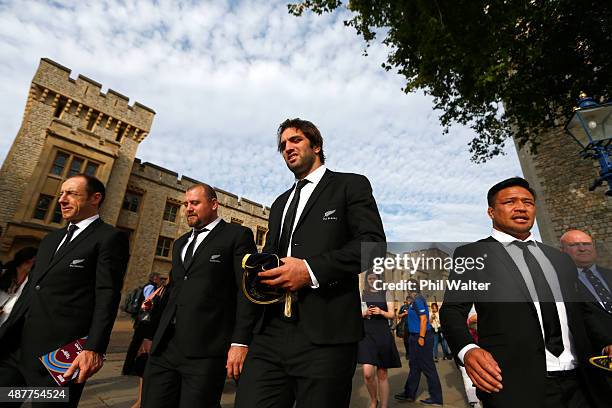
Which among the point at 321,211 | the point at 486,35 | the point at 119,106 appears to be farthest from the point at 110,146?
the point at 321,211

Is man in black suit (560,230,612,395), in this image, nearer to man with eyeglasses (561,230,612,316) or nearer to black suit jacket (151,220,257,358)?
man with eyeglasses (561,230,612,316)

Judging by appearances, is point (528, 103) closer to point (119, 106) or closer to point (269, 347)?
point (269, 347)

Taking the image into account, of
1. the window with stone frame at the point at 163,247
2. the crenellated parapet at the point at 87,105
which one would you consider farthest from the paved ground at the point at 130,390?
the crenellated parapet at the point at 87,105

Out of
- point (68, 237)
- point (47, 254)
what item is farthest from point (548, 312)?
point (47, 254)

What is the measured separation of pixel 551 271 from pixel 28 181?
21186mm

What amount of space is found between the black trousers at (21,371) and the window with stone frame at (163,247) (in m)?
21.1

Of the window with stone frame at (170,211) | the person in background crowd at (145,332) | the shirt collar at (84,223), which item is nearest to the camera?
the shirt collar at (84,223)

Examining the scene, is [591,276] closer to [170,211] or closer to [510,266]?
[510,266]

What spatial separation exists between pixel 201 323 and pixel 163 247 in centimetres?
2180

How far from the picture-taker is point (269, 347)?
69.3 inches

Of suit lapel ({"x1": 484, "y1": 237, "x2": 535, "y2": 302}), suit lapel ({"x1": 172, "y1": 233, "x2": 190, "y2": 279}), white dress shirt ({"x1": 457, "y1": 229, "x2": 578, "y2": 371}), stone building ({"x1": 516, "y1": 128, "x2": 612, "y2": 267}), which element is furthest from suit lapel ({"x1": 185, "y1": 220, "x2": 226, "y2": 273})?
stone building ({"x1": 516, "y1": 128, "x2": 612, "y2": 267})

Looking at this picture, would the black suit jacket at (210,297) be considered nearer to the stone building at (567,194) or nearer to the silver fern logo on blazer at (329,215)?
A: the silver fern logo on blazer at (329,215)

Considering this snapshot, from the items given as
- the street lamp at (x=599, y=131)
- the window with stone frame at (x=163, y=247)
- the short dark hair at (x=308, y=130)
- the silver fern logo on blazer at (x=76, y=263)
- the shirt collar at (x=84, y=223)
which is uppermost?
the window with stone frame at (x=163, y=247)

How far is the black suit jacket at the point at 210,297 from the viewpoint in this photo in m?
2.42
